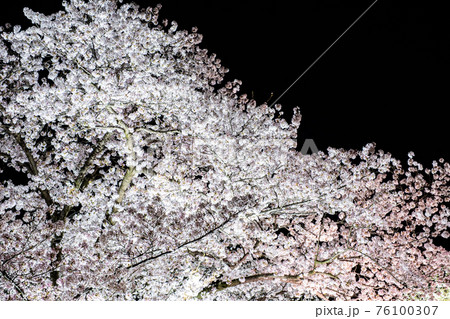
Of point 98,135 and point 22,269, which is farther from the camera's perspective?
point 98,135

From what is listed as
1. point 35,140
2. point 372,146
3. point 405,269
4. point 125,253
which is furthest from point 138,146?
point 405,269

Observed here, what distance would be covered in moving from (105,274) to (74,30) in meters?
5.62

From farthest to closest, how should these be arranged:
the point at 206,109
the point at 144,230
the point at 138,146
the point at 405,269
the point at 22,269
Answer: the point at 405,269 → the point at 206,109 → the point at 138,146 → the point at 144,230 → the point at 22,269

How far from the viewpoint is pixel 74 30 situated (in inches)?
359

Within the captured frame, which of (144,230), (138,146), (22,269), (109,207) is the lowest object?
(22,269)

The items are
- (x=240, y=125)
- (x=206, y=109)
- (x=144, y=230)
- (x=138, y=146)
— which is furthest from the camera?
(x=240, y=125)

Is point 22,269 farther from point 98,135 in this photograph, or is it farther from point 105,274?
point 98,135

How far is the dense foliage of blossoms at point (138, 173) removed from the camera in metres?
8.49

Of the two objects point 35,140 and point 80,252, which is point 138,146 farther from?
point 35,140

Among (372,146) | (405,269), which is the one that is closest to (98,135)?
(372,146)

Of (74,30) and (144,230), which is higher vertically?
(74,30)

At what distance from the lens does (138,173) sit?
952cm

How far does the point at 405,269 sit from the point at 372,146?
157 inches

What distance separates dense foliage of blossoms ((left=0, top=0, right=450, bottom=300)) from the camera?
8492 millimetres
